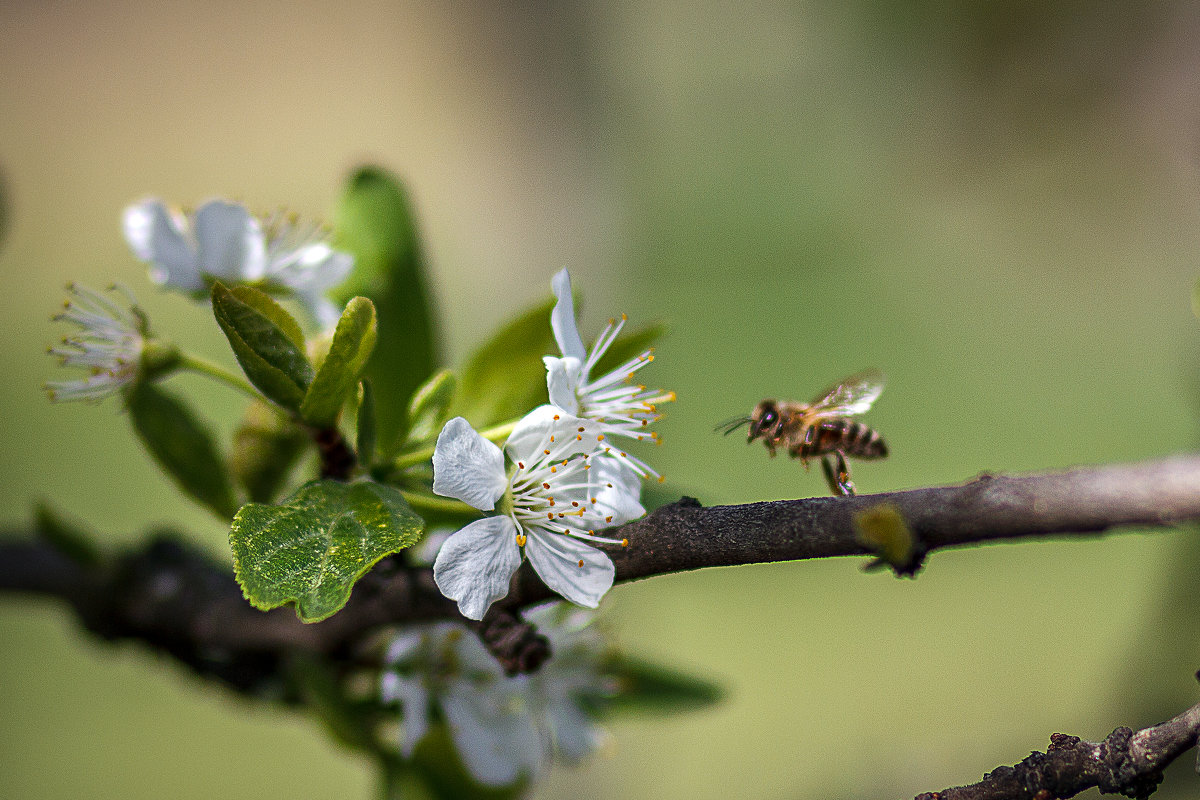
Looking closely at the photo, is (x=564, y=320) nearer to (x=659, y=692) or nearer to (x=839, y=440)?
(x=839, y=440)

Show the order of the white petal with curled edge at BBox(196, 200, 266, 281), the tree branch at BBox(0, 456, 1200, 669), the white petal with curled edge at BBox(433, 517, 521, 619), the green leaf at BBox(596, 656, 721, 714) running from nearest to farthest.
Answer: the tree branch at BBox(0, 456, 1200, 669)
the white petal with curled edge at BBox(433, 517, 521, 619)
the white petal with curled edge at BBox(196, 200, 266, 281)
the green leaf at BBox(596, 656, 721, 714)

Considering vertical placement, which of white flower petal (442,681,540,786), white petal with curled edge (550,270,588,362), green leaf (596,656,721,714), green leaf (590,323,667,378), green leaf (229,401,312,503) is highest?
white petal with curled edge (550,270,588,362)

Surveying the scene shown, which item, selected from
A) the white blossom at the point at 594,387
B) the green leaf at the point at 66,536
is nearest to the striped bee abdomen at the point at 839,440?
the white blossom at the point at 594,387

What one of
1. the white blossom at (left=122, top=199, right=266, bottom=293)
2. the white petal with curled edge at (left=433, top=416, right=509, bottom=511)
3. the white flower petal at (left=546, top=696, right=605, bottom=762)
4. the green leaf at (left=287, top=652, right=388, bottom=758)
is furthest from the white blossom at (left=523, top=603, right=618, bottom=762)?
the white blossom at (left=122, top=199, right=266, bottom=293)

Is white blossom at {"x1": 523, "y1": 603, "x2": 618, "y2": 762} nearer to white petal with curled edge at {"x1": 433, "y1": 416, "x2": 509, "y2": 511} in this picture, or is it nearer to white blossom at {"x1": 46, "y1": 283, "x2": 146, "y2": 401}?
white petal with curled edge at {"x1": 433, "y1": 416, "x2": 509, "y2": 511}

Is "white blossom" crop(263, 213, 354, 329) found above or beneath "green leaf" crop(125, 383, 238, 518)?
above

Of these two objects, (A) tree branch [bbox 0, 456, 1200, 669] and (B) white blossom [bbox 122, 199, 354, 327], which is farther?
(B) white blossom [bbox 122, 199, 354, 327]

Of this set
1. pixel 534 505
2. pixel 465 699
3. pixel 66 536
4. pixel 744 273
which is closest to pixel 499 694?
pixel 465 699
